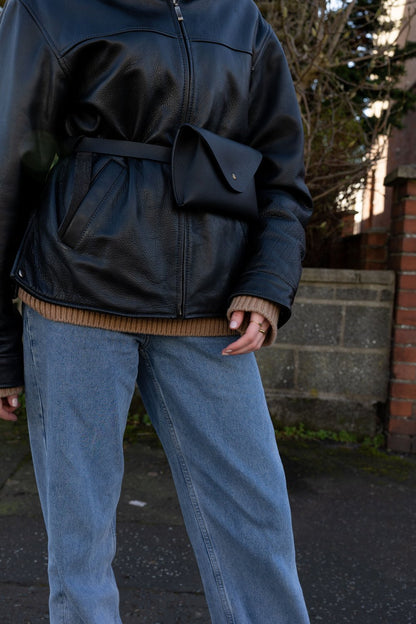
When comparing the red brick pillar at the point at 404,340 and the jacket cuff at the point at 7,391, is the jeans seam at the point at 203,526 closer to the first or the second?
the jacket cuff at the point at 7,391

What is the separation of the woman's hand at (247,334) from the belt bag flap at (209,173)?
9.4 inches

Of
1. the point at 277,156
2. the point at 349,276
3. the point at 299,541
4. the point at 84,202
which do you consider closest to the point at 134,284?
the point at 84,202

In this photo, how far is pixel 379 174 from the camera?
36.8 feet

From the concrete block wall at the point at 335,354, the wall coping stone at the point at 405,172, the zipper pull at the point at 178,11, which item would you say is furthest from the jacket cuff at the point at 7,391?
the wall coping stone at the point at 405,172

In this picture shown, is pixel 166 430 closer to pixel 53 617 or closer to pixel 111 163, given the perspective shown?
pixel 53 617

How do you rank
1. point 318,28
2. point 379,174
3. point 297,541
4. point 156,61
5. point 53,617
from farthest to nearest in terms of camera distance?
point 379,174, point 318,28, point 297,541, point 53,617, point 156,61

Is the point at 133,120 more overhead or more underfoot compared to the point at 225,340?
more overhead

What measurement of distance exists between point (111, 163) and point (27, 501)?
2.10 m

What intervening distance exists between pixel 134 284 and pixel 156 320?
0.33ft

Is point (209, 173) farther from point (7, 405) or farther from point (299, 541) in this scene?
point (299, 541)

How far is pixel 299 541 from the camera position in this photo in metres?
2.54

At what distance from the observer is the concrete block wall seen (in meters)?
3.72

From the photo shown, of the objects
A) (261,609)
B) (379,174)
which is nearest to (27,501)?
(261,609)

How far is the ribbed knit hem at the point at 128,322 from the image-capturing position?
1241 millimetres
